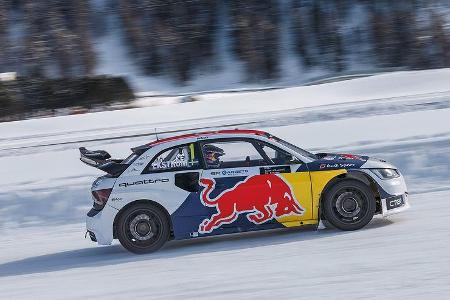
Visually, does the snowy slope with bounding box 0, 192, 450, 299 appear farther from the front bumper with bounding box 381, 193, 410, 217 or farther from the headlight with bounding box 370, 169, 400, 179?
the headlight with bounding box 370, 169, 400, 179

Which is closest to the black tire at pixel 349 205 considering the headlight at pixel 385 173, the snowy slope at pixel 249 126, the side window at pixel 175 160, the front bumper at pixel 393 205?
the front bumper at pixel 393 205

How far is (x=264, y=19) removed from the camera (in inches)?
1810

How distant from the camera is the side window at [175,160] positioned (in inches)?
418

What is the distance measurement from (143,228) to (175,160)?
93cm

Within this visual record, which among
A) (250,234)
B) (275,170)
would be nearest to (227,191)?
(275,170)

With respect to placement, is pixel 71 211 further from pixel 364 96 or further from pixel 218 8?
pixel 218 8

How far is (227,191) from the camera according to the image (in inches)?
410

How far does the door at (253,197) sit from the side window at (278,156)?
0.04 metres

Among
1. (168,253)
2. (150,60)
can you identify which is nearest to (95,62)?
(150,60)

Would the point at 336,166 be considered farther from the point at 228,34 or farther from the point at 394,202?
the point at 228,34

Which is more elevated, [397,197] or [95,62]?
[95,62]

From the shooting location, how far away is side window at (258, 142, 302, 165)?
10523 mm

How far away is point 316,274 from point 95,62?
3620 centimetres

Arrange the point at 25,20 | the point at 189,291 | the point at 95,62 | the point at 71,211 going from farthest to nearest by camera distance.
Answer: the point at 25,20
the point at 95,62
the point at 71,211
the point at 189,291
